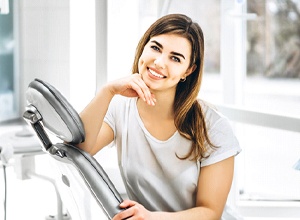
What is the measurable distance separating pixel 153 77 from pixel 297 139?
1228mm

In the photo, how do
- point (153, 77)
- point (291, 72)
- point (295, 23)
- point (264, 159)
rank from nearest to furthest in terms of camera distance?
point (153, 77)
point (264, 159)
point (295, 23)
point (291, 72)

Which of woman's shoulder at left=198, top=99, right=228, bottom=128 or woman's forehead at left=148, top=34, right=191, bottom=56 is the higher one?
woman's forehead at left=148, top=34, right=191, bottom=56

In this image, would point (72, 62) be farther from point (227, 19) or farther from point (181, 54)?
point (181, 54)

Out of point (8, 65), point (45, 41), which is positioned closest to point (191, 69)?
point (45, 41)

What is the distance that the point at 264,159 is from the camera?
251 centimetres

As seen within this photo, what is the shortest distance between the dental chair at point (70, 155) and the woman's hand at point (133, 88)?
0.17 metres

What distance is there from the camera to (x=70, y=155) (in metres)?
1.22

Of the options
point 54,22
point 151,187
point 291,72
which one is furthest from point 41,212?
point 291,72

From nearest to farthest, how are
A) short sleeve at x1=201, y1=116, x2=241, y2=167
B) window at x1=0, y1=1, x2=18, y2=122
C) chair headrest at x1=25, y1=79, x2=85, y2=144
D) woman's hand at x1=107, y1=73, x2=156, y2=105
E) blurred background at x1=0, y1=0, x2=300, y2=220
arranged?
chair headrest at x1=25, y1=79, x2=85, y2=144 → woman's hand at x1=107, y1=73, x2=156, y2=105 → short sleeve at x1=201, y1=116, x2=241, y2=167 → blurred background at x1=0, y1=0, x2=300, y2=220 → window at x1=0, y1=1, x2=18, y2=122

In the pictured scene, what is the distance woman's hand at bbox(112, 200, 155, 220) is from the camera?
112 cm

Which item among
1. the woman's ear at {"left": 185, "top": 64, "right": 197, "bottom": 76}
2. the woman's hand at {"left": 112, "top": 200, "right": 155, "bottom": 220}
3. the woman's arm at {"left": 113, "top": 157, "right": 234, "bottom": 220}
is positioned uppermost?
the woman's ear at {"left": 185, "top": 64, "right": 197, "bottom": 76}

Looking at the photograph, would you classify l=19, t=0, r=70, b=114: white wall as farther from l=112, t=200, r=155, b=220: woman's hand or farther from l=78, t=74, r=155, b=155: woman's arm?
l=112, t=200, r=155, b=220: woman's hand

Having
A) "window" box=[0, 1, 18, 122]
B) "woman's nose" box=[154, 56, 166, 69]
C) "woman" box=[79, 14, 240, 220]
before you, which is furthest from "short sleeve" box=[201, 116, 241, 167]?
"window" box=[0, 1, 18, 122]

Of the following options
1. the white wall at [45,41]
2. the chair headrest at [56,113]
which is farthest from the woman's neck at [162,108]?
the white wall at [45,41]
